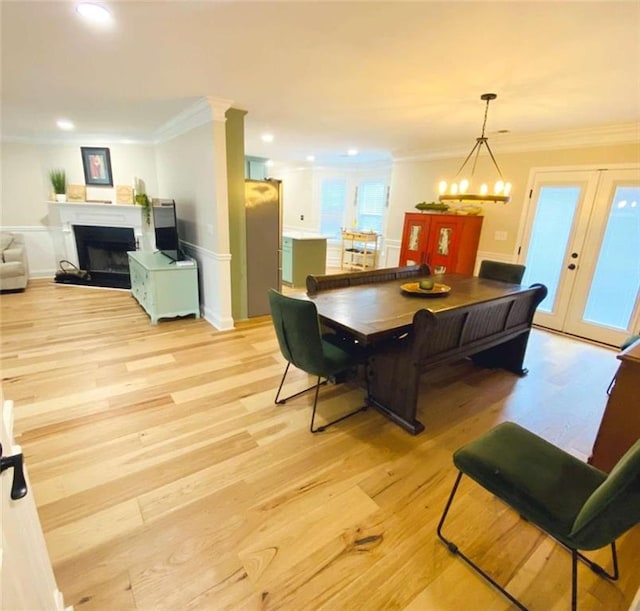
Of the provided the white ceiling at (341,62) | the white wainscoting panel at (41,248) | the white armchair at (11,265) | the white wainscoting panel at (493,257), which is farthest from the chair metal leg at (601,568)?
the white wainscoting panel at (41,248)

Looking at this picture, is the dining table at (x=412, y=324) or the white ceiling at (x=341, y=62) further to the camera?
the dining table at (x=412, y=324)

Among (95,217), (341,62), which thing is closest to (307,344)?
(341,62)

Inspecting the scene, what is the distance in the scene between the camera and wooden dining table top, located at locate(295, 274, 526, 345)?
2.10 m

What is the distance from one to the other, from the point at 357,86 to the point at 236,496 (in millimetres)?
3078

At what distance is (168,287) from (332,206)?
5.20 meters

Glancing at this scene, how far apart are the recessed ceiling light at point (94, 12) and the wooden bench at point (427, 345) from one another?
2419 mm

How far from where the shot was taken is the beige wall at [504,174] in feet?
12.6

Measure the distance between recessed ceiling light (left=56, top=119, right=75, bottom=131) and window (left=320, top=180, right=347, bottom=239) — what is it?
16.3ft

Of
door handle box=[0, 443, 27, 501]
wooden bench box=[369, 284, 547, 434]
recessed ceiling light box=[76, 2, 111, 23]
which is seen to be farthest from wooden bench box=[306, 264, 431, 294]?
door handle box=[0, 443, 27, 501]

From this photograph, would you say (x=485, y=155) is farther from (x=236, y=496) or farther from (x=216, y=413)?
(x=236, y=496)

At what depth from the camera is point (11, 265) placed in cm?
505

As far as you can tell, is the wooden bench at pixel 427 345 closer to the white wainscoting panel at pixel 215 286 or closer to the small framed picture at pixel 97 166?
the white wainscoting panel at pixel 215 286

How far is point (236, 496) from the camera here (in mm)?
1813

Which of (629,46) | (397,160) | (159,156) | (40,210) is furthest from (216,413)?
(40,210)
